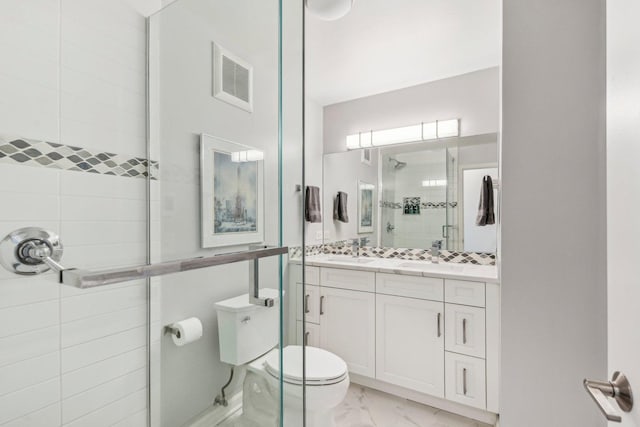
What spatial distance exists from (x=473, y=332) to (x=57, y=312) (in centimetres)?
196

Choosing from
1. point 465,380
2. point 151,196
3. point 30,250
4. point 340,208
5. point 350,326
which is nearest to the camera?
point 30,250

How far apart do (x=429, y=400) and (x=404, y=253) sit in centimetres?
108

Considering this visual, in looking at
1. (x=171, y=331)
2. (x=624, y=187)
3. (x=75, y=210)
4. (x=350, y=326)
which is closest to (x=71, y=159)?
(x=75, y=210)

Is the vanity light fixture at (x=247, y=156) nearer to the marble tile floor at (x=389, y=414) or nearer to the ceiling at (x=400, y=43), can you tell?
the ceiling at (x=400, y=43)

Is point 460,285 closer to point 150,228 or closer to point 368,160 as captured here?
point 368,160

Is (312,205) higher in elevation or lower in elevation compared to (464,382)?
higher

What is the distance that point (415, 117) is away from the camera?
8.51ft

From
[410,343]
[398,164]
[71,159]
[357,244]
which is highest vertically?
[398,164]

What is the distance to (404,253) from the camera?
260cm

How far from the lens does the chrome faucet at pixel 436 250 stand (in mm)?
2430

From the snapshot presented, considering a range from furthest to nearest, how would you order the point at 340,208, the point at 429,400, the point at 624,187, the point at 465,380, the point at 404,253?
1. the point at 340,208
2. the point at 404,253
3. the point at 429,400
4. the point at 465,380
5. the point at 624,187

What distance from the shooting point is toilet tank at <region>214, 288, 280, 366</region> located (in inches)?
40.2

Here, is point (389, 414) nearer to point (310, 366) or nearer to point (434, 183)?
point (310, 366)

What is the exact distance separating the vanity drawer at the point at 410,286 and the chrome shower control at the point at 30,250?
68.7 inches
